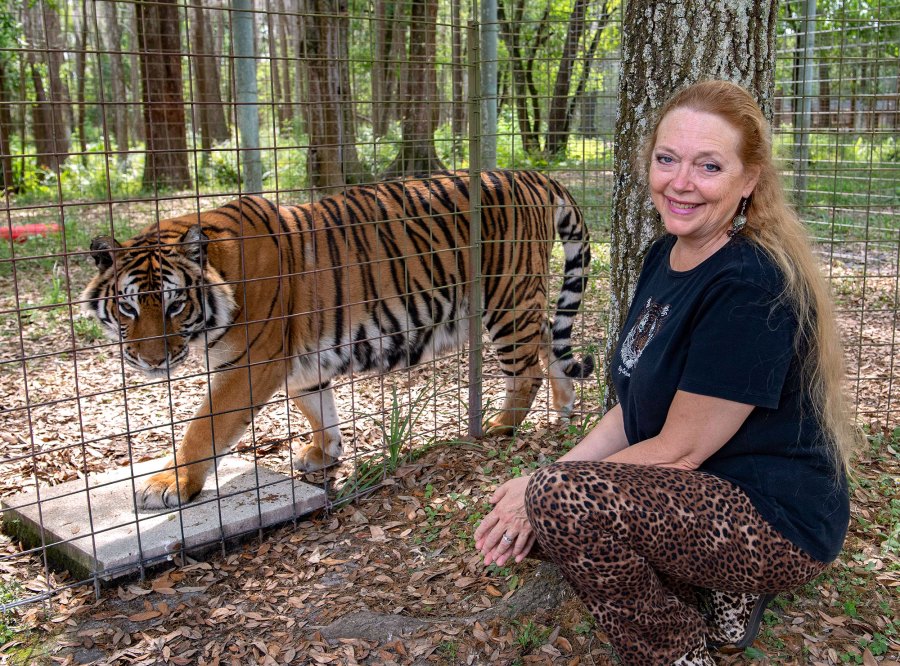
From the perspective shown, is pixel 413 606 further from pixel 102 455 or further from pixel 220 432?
pixel 102 455

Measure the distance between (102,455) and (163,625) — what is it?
1.80m

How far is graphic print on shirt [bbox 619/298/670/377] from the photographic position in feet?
8.04

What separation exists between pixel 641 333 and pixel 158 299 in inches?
94.4

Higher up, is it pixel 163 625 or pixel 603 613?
pixel 603 613

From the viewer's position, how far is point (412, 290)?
477 cm

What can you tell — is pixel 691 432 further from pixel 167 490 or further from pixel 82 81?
pixel 82 81

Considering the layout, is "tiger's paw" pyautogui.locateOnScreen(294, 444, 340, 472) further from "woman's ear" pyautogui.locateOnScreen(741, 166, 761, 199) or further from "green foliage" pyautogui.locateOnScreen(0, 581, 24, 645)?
"woman's ear" pyautogui.locateOnScreen(741, 166, 761, 199)

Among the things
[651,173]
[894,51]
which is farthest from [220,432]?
[894,51]

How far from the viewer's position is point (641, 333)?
2531 millimetres

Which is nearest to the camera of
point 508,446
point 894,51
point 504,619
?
point 504,619

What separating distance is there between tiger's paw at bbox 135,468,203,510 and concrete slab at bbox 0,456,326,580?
0.05 metres

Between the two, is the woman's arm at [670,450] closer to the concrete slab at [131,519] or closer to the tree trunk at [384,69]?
the concrete slab at [131,519]

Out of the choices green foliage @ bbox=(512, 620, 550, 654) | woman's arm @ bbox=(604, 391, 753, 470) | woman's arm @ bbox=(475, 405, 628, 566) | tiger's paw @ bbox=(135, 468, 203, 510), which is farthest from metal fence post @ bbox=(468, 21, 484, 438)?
woman's arm @ bbox=(604, 391, 753, 470)

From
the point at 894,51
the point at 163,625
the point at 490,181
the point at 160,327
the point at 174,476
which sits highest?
the point at 894,51
